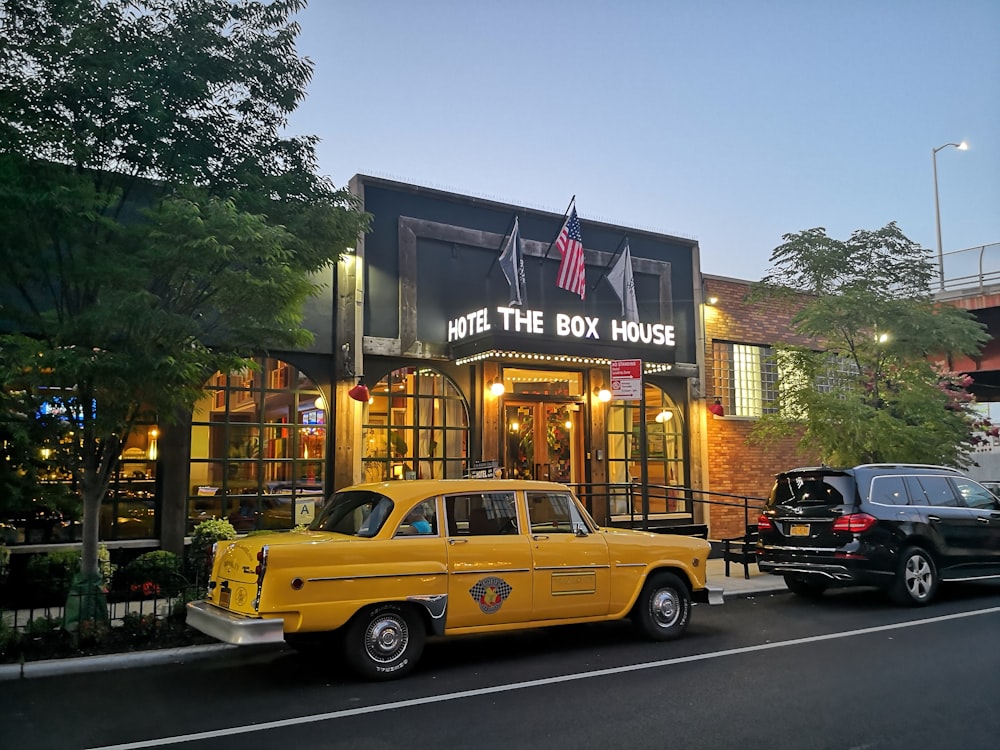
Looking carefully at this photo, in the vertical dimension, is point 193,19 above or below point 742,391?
above

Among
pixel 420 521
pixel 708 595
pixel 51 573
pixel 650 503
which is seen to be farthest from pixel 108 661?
pixel 650 503

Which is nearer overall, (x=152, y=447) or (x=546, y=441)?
(x=152, y=447)

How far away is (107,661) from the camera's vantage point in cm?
778

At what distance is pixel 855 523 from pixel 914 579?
3.67 ft

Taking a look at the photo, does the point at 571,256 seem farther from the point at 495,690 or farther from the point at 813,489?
the point at 495,690

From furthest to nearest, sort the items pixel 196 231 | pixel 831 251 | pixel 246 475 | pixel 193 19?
pixel 831 251, pixel 246 475, pixel 193 19, pixel 196 231

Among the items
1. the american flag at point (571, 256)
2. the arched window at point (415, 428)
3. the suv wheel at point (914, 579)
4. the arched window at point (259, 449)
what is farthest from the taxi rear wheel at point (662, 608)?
the american flag at point (571, 256)

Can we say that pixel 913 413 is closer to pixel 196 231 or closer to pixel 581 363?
pixel 581 363

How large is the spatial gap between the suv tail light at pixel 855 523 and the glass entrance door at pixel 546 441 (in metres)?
6.58

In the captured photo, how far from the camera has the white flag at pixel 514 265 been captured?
15.4 metres

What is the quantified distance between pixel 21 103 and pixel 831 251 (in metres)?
12.6

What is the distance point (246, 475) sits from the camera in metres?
13.6

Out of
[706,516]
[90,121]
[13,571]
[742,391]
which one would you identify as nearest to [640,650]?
[90,121]

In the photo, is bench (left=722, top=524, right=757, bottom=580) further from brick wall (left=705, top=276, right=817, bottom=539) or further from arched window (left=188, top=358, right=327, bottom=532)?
arched window (left=188, top=358, right=327, bottom=532)
